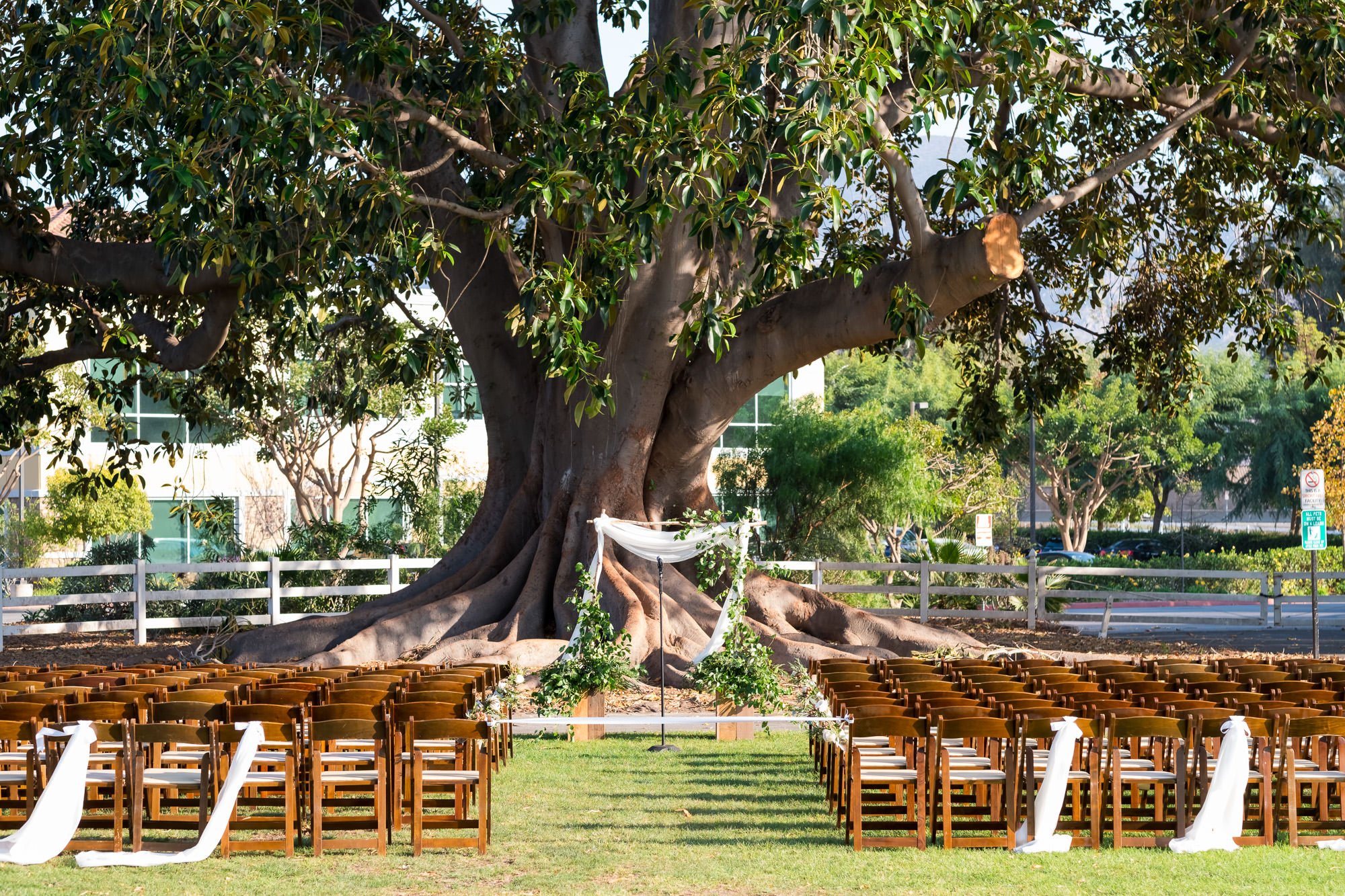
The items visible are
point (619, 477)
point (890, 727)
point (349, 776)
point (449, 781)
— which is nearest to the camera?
point (890, 727)

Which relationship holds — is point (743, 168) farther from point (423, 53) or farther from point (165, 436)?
point (165, 436)

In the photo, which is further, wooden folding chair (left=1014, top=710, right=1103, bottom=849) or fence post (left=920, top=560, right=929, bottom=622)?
fence post (left=920, top=560, right=929, bottom=622)

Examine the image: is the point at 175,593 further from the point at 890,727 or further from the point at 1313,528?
the point at 890,727

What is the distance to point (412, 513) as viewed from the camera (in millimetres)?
30016

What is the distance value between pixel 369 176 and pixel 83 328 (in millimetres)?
5396

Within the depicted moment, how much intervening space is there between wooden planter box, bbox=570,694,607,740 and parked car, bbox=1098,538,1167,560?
147 feet

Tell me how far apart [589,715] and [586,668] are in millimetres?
596

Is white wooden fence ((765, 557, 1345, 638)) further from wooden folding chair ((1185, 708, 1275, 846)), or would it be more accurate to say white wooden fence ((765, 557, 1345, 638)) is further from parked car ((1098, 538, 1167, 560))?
parked car ((1098, 538, 1167, 560))

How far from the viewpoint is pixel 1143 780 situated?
8875 millimetres

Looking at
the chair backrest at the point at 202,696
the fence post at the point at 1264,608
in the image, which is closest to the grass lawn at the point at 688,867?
the chair backrest at the point at 202,696

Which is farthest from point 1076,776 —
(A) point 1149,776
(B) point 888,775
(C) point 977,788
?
(B) point 888,775

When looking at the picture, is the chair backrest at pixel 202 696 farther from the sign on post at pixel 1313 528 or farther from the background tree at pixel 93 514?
the background tree at pixel 93 514

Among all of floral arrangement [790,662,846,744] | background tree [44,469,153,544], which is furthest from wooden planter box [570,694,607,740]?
background tree [44,469,153,544]

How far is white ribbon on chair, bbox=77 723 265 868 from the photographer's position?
794cm
